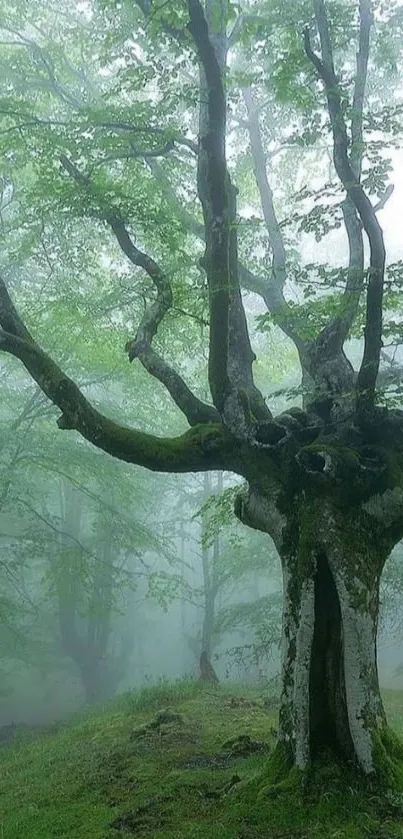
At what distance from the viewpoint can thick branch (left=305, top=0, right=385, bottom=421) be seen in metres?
5.84

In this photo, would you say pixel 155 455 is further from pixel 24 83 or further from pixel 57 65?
pixel 57 65

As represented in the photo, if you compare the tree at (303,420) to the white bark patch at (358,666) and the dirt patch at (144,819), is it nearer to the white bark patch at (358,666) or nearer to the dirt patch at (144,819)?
the white bark patch at (358,666)

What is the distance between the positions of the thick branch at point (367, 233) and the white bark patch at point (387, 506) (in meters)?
0.89

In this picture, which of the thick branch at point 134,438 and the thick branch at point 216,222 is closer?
the thick branch at point 216,222

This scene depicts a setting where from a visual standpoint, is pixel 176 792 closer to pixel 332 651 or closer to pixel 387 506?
pixel 332 651

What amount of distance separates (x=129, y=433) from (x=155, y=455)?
39cm

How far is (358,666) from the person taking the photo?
5.61 metres

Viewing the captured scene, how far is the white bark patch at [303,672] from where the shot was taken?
18.2 feet

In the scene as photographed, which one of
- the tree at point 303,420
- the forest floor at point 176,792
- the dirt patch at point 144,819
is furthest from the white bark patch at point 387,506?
the dirt patch at point 144,819

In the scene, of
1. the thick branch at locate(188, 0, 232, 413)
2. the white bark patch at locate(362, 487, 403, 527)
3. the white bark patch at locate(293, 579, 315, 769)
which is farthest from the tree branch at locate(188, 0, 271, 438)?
the white bark patch at locate(293, 579, 315, 769)

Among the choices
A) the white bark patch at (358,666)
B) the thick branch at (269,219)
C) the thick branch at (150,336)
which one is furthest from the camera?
the thick branch at (269,219)

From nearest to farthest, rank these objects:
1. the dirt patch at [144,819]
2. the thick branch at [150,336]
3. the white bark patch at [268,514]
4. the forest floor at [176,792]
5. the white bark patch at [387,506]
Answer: the forest floor at [176,792] < the dirt patch at [144,819] < the white bark patch at [387,506] < the white bark patch at [268,514] < the thick branch at [150,336]

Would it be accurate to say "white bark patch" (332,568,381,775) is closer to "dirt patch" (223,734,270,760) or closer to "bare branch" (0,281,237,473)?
"bare branch" (0,281,237,473)

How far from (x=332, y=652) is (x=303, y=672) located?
13.2 inches
